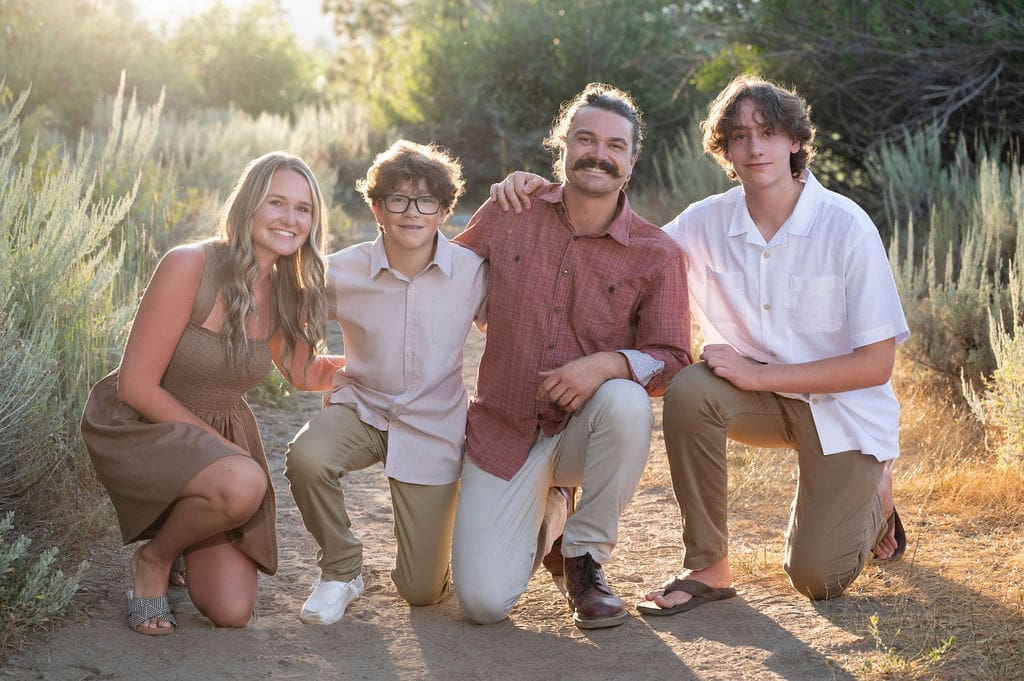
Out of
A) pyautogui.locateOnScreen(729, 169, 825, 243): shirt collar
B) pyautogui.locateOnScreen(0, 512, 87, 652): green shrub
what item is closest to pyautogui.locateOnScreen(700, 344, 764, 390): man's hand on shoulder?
pyautogui.locateOnScreen(729, 169, 825, 243): shirt collar

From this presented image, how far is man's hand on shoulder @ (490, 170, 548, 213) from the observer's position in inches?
147

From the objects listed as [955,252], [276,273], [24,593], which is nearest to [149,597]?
[24,593]

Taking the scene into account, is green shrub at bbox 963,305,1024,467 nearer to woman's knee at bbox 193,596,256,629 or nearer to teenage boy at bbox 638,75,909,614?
teenage boy at bbox 638,75,909,614

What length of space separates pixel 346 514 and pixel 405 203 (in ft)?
3.26

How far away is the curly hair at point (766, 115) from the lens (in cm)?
356

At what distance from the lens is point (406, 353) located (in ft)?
11.6

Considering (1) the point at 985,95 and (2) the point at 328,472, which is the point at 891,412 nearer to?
(2) the point at 328,472

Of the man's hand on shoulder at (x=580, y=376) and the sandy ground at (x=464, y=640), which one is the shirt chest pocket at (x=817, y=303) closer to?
the man's hand on shoulder at (x=580, y=376)

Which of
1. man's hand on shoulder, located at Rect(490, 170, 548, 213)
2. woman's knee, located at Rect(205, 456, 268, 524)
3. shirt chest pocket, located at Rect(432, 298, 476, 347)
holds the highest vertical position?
man's hand on shoulder, located at Rect(490, 170, 548, 213)

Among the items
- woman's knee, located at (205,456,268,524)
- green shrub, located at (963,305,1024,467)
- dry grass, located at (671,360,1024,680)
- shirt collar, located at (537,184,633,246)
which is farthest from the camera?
green shrub, located at (963,305,1024,467)

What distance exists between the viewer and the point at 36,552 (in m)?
3.37

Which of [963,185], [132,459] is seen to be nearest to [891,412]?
[132,459]

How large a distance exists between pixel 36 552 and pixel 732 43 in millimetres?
7238

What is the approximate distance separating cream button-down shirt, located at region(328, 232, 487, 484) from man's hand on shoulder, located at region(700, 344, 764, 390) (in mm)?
806
